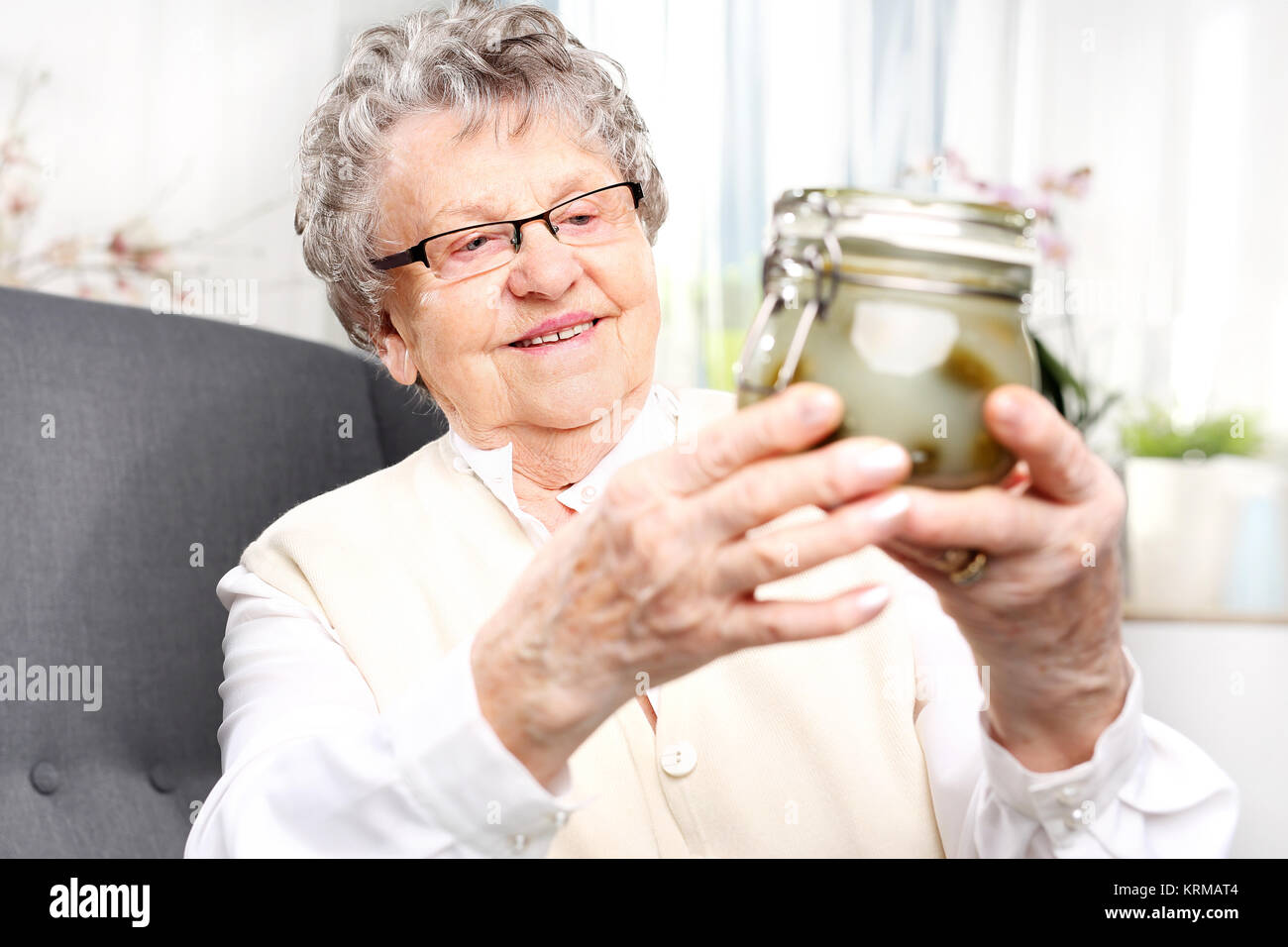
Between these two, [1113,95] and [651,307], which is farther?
[1113,95]

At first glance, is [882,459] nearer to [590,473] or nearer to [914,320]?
[914,320]

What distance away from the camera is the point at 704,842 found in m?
0.83

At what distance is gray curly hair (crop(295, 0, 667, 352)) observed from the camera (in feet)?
3.07

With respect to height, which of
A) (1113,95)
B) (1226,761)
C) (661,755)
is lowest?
(1226,761)

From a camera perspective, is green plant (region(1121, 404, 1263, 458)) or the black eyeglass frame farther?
green plant (region(1121, 404, 1263, 458))

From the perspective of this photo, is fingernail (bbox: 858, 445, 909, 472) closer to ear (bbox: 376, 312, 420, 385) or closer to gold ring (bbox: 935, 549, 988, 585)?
gold ring (bbox: 935, 549, 988, 585)

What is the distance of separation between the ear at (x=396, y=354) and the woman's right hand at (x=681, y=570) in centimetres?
55

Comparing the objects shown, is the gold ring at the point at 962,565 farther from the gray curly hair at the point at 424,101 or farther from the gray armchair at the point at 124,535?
the gray armchair at the point at 124,535

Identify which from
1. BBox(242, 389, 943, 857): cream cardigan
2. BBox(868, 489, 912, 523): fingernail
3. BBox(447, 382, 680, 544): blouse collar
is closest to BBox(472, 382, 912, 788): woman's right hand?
BBox(868, 489, 912, 523): fingernail

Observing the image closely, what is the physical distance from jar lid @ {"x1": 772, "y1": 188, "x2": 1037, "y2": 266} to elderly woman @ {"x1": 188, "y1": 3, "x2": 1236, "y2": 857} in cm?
7

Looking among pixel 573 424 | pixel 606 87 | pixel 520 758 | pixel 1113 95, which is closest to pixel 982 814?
pixel 520 758

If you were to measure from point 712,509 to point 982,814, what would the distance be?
14.8 inches
